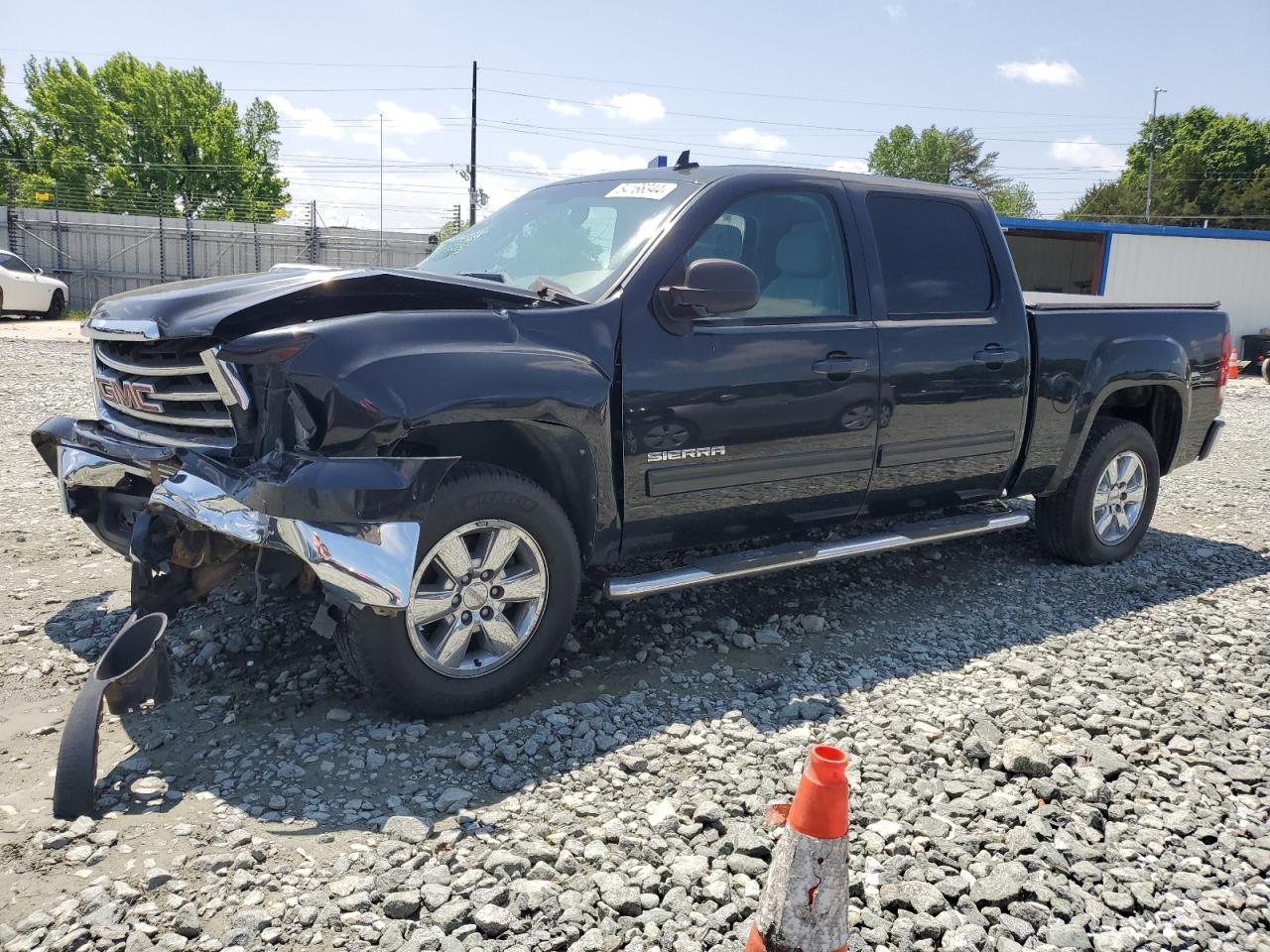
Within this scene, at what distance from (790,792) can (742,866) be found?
0.46 m

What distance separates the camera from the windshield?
4105 millimetres

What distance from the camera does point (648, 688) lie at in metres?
3.98

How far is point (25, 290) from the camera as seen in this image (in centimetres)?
2059

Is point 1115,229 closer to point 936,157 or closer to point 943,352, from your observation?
point 943,352

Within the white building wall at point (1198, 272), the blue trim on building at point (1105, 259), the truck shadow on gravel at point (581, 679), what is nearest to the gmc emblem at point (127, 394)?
the truck shadow on gravel at point (581, 679)

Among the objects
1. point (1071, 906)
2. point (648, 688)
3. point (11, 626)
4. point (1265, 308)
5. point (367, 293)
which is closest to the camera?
point (1071, 906)

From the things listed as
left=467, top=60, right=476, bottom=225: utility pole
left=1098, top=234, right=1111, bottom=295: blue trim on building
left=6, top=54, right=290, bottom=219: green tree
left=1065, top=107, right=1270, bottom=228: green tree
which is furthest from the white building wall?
left=6, top=54, right=290, bottom=219: green tree

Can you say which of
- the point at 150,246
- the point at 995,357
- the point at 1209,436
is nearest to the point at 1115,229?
the point at 1209,436

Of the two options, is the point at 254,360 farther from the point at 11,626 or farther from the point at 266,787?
the point at 11,626

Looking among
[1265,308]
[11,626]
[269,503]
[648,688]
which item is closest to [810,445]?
[648,688]

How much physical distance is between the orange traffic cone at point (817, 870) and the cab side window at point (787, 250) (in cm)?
236

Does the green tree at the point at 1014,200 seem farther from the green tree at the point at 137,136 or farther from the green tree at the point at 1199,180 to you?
the green tree at the point at 137,136

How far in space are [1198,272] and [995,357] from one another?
25.9 meters

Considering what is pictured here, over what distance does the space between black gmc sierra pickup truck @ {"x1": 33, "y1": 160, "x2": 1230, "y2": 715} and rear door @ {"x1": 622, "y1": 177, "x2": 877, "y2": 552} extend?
0.04 ft
